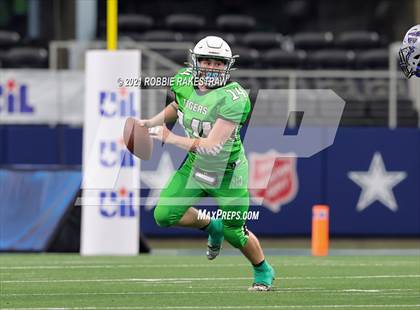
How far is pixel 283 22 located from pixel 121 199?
1004 centimetres

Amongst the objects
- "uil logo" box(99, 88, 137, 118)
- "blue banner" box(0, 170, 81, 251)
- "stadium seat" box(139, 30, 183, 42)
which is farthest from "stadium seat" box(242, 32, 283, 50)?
"uil logo" box(99, 88, 137, 118)

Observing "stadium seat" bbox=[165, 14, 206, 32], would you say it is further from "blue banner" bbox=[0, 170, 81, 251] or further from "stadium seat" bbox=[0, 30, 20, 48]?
"blue banner" bbox=[0, 170, 81, 251]

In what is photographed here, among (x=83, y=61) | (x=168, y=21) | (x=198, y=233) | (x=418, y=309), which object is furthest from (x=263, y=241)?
(x=418, y=309)

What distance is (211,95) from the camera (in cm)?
946

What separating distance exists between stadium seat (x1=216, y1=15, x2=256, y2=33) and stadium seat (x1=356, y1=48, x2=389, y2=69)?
2343mm

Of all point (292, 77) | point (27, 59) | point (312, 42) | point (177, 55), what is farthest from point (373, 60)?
point (27, 59)

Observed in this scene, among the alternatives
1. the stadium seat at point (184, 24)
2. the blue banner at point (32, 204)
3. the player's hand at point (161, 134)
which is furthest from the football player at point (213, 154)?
the stadium seat at point (184, 24)

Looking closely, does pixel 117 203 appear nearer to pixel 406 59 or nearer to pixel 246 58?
pixel 246 58

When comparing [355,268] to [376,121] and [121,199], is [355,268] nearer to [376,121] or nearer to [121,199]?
[121,199]

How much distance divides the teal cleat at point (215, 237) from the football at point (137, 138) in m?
0.75

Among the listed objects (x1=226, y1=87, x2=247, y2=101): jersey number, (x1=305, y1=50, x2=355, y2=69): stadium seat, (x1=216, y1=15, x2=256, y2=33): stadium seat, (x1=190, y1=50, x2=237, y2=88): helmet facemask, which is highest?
(x1=190, y1=50, x2=237, y2=88): helmet facemask

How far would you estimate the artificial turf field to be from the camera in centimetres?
862

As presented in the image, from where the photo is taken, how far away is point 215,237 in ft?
31.9

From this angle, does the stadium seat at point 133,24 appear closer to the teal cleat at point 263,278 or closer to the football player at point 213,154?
the football player at point 213,154
